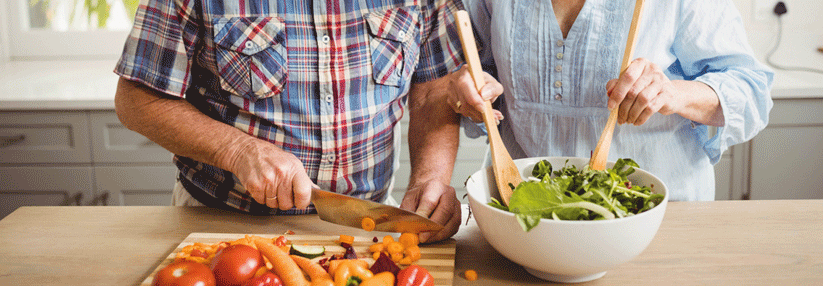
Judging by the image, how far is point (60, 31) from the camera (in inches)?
107

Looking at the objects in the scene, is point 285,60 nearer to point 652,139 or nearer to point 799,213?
point 652,139

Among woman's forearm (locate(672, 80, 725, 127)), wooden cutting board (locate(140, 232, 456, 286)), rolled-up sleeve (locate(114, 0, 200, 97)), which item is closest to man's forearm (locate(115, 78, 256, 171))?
rolled-up sleeve (locate(114, 0, 200, 97))

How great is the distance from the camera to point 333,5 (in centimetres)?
112

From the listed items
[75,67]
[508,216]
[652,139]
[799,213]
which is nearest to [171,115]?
[508,216]

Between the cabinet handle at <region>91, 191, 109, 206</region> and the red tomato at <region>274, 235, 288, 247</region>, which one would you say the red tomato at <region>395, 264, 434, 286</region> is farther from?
the cabinet handle at <region>91, 191, 109, 206</region>

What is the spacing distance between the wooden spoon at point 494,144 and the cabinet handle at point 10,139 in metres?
1.90

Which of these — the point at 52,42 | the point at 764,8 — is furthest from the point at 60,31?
the point at 764,8

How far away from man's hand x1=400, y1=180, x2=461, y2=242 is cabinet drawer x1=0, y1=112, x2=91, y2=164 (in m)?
1.55

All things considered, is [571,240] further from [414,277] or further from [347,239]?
[347,239]

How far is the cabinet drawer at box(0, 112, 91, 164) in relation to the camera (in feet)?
6.99

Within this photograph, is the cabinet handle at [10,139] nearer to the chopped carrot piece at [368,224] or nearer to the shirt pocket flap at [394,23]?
the shirt pocket flap at [394,23]

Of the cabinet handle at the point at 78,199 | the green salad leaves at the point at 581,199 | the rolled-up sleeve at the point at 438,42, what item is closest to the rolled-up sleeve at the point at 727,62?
the green salad leaves at the point at 581,199

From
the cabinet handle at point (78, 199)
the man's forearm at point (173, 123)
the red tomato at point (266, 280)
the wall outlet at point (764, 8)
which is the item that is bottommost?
the cabinet handle at point (78, 199)

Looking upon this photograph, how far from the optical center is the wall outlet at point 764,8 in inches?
98.7
